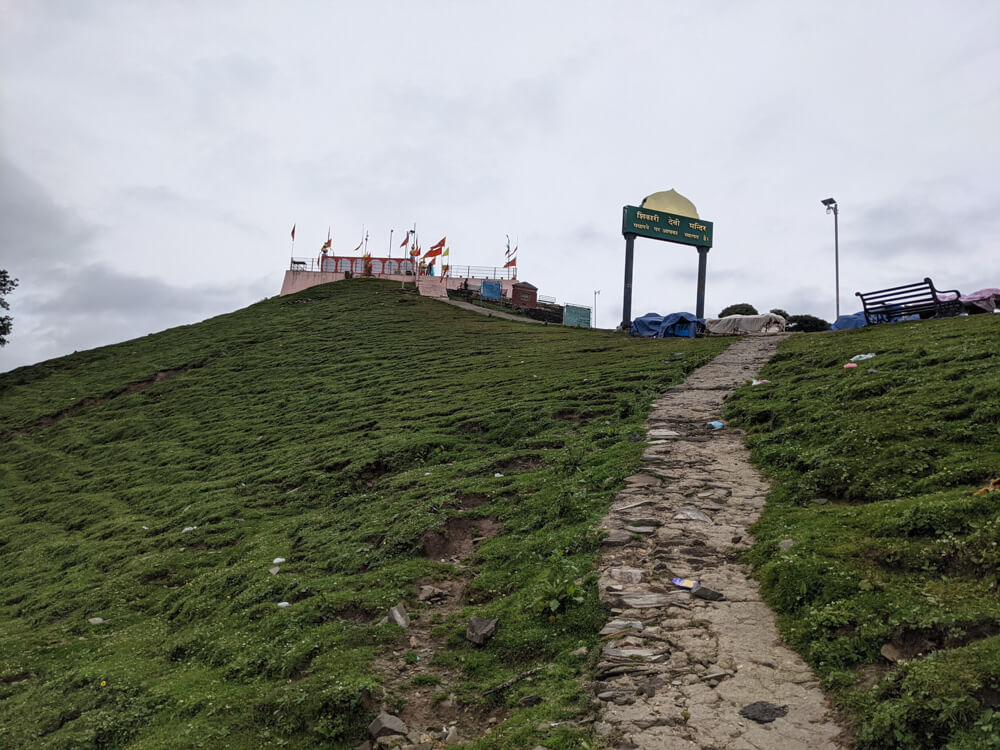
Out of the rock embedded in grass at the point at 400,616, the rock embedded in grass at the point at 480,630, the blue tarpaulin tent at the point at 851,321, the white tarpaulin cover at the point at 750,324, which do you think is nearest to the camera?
the rock embedded in grass at the point at 480,630

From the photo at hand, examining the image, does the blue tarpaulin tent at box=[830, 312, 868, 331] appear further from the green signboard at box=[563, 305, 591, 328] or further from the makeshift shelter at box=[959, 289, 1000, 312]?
the green signboard at box=[563, 305, 591, 328]

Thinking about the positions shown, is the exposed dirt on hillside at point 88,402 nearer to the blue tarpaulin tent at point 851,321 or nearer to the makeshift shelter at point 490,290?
the makeshift shelter at point 490,290

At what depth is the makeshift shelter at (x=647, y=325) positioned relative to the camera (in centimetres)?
3891

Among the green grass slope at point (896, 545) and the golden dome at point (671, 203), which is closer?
the green grass slope at point (896, 545)

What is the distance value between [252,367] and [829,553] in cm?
3880

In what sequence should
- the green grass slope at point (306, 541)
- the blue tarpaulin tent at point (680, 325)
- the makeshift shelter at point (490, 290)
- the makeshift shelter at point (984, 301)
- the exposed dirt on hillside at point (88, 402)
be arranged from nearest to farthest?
the green grass slope at point (306, 541) < the makeshift shelter at point (984, 301) < the exposed dirt on hillside at point (88, 402) < the blue tarpaulin tent at point (680, 325) < the makeshift shelter at point (490, 290)

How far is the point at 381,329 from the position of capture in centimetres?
4866

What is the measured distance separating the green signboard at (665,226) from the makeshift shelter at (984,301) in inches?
808

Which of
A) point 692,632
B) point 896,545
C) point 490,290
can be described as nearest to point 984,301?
point 896,545

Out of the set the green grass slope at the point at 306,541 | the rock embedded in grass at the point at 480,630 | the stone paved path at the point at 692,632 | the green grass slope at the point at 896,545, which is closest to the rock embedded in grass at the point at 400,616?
the green grass slope at the point at 306,541

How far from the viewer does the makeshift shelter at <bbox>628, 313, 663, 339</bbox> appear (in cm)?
3891

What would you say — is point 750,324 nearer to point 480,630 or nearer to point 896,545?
point 896,545

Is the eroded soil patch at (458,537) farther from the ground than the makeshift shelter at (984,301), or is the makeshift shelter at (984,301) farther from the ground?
the makeshift shelter at (984,301)

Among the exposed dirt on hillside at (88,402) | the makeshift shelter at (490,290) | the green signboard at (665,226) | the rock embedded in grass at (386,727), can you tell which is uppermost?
the makeshift shelter at (490,290)
